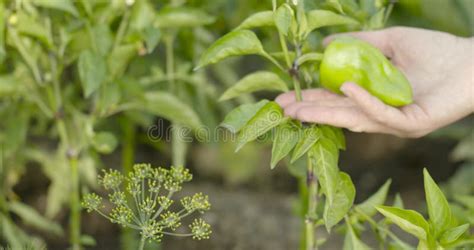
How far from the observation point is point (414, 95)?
1085 millimetres

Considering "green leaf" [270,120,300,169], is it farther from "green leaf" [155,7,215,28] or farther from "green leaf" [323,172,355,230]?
"green leaf" [155,7,215,28]

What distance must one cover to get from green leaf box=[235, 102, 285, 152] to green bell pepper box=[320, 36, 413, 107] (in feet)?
0.34

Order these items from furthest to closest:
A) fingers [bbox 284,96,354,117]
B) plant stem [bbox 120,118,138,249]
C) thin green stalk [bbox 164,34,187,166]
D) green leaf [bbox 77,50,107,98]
→ plant stem [bbox 120,118,138,249] → thin green stalk [bbox 164,34,187,166] → green leaf [bbox 77,50,107,98] → fingers [bbox 284,96,354,117]

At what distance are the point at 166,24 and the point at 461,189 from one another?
2.91 ft

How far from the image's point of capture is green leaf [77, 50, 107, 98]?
1.04 meters

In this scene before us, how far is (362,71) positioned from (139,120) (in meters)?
0.64

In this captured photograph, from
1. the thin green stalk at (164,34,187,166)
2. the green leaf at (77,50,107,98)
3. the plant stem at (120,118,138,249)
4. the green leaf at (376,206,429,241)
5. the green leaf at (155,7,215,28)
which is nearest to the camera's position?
the green leaf at (376,206,429,241)

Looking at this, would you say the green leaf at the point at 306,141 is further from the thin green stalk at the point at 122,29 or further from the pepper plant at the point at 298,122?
the thin green stalk at the point at 122,29

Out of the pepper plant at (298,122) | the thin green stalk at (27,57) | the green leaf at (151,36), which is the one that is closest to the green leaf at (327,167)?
the pepper plant at (298,122)

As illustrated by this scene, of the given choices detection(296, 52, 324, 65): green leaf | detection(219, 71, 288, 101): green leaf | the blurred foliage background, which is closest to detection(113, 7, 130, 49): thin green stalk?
the blurred foliage background

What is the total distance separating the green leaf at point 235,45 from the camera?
880mm

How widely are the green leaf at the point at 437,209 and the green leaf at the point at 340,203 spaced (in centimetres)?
10

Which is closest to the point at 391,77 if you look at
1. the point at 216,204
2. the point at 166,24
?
the point at 166,24

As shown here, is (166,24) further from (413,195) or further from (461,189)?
(413,195)
